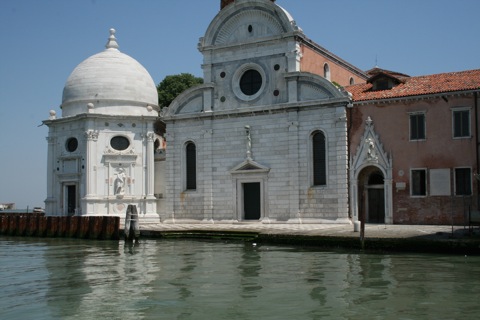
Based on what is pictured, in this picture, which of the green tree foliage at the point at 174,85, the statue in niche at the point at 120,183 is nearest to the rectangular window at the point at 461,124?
the statue in niche at the point at 120,183

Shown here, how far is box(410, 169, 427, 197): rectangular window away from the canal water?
7.93 m

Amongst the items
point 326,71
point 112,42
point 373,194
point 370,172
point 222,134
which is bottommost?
point 373,194

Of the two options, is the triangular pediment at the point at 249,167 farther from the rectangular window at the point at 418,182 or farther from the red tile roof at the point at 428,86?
the rectangular window at the point at 418,182

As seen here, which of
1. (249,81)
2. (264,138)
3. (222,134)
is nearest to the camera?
(264,138)

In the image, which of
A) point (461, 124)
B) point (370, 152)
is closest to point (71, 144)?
point (370, 152)

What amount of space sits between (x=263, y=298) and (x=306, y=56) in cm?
2040

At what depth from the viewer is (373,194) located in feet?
99.0

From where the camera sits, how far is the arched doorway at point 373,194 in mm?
29844

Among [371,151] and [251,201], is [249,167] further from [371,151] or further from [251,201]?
[371,151]

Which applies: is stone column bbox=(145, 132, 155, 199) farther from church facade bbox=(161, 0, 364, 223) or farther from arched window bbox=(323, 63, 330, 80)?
arched window bbox=(323, 63, 330, 80)

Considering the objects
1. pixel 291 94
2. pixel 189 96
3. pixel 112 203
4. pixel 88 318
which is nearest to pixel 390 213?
pixel 291 94

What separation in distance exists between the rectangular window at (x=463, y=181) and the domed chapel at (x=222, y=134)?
4.87 metres

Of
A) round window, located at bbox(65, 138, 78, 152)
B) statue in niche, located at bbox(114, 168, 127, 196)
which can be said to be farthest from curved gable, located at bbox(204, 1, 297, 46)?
round window, located at bbox(65, 138, 78, 152)

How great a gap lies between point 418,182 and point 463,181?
1.89 m
